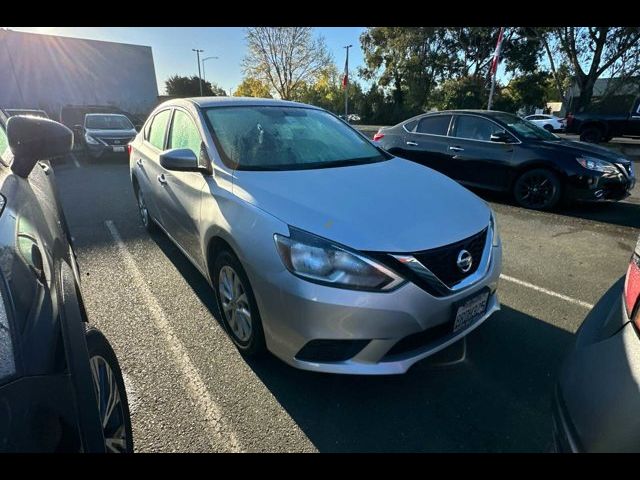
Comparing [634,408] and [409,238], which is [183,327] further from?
[634,408]

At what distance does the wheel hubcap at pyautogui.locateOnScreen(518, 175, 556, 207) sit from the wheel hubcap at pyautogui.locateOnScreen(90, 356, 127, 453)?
19.8 ft

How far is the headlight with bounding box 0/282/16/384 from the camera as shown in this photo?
34.2 inches

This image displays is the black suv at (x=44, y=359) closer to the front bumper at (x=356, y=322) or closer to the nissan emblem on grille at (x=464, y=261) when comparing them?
the front bumper at (x=356, y=322)

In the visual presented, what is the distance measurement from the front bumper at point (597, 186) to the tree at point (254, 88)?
3891 cm

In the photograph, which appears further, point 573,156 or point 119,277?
point 573,156

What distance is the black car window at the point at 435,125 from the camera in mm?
6566

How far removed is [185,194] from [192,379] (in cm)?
133

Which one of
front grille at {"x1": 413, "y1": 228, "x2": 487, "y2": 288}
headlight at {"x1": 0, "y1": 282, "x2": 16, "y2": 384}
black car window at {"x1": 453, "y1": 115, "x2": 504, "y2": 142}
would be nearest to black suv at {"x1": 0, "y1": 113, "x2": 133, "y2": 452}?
headlight at {"x1": 0, "y1": 282, "x2": 16, "y2": 384}

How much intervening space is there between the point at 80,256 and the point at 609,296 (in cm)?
456

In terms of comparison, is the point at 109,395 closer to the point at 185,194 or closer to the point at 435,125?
the point at 185,194

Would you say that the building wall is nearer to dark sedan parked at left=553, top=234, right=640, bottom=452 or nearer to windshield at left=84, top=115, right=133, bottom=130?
windshield at left=84, top=115, right=133, bottom=130

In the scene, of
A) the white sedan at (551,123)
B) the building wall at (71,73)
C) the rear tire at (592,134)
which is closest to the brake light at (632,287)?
the rear tire at (592,134)
